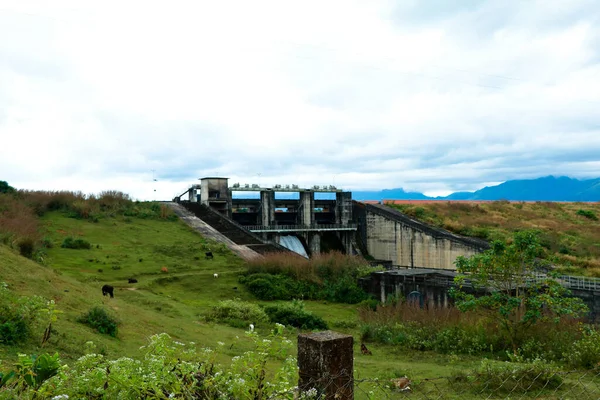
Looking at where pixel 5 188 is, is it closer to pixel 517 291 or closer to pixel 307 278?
pixel 307 278

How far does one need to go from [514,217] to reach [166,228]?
3970cm

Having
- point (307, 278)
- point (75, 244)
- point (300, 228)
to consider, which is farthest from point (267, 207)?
point (75, 244)

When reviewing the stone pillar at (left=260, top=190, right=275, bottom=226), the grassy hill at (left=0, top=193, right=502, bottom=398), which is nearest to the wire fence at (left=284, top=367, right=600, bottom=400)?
the grassy hill at (left=0, top=193, right=502, bottom=398)

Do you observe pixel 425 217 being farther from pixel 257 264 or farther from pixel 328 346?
pixel 328 346

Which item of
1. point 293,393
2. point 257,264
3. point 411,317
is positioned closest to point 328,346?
point 293,393

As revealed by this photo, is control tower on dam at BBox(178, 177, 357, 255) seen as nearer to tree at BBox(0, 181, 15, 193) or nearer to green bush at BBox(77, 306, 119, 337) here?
tree at BBox(0, 181, 15, 193)

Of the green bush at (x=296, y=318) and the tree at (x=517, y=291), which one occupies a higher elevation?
the tree at (x=517, y=291)

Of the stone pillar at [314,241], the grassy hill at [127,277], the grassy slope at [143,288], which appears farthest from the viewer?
the stone pillar at [314,241]

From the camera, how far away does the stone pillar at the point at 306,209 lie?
194 feet

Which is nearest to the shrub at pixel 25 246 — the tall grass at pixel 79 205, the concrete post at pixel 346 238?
the tall grass at pixel 79 205

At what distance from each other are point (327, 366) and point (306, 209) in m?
54.1

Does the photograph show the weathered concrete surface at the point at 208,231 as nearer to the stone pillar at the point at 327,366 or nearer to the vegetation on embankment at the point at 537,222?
the vegetation on embankment at the point at 537,222

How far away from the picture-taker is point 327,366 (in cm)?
521

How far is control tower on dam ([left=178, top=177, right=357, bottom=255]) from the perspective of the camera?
5641cm
